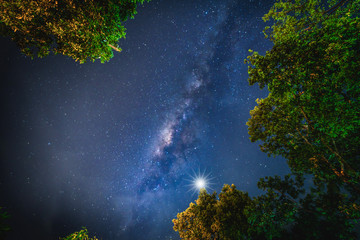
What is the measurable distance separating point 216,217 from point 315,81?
10.3m

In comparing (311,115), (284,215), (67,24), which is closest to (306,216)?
(284,215)

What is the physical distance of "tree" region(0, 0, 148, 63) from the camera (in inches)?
165

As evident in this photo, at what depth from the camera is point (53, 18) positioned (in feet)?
14.6

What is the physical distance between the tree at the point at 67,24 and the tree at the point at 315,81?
570 cm

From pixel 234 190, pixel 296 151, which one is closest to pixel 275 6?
pixel 296 151

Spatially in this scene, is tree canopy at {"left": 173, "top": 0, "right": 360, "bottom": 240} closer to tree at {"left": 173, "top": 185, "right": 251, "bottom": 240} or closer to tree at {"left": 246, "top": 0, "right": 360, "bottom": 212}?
tree at {"left": 246, "top": 0, "right": 360, "bottom": 212}

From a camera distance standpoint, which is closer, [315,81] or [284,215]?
[315,81]

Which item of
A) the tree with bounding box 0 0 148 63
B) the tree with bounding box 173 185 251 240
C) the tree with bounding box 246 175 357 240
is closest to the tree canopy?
the tree with bounding box 246 175 357 240

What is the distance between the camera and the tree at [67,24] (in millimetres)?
4199

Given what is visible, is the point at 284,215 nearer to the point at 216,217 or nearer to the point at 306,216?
the point at 306,216

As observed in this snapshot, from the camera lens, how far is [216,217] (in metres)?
9.66

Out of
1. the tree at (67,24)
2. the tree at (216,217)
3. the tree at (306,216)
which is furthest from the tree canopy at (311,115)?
the tree at (67,24)

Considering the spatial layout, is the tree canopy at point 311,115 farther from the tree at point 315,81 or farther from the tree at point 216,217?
the tree at point 216,217

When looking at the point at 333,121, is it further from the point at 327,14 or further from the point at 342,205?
the point at 327,14
